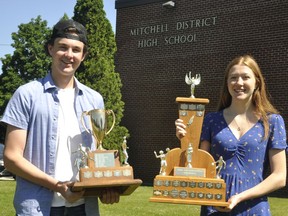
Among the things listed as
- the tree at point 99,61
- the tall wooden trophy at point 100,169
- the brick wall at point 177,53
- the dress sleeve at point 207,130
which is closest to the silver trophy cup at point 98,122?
the tall wooden trophy at point 100,169

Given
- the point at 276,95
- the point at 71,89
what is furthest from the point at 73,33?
the point at 276,95

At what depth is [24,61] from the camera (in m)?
16.6

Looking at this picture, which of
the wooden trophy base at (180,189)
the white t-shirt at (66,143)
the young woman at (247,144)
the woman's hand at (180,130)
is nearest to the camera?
the white t-shirt at (66,143)

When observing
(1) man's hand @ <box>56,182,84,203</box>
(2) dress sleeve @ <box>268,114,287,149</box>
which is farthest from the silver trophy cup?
(2) dress sleeve @ <box>268,114,287,149</box>

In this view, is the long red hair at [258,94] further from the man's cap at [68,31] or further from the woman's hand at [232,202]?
the man's cap at [68,31]

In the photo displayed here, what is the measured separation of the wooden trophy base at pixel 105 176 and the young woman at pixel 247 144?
0.58 metres

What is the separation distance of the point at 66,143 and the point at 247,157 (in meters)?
1.13

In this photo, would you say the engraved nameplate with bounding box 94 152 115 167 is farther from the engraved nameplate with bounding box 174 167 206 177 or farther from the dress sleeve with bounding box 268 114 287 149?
the dress sleeve with bounding box 268 114 287 149

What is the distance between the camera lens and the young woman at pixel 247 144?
2971mm

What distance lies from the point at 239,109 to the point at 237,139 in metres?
0.22

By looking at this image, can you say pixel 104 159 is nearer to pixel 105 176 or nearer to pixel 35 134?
pixel 105 176

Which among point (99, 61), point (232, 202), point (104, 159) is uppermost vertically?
point (99, 61)

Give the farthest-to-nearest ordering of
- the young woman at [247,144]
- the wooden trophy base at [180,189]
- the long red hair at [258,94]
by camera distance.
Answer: the wooden trophy base at [180,189], the long red hair at [258,94], the young woman at [247,144]

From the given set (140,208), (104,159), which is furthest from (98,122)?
(140,208)
